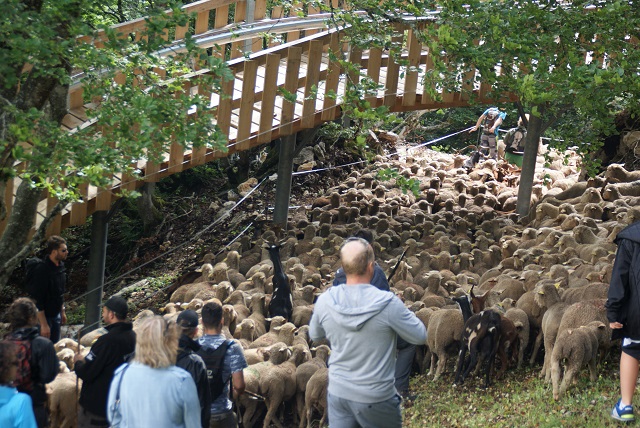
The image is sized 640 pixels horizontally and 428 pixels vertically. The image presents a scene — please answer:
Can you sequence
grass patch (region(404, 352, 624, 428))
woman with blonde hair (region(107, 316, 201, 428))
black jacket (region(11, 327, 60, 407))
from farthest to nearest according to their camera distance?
grass patch (region(404, 352, 624, 428)), black jacket (region(11, 327, 60, 407)), woman with blonde hair (region(107, 316, 201, 428))

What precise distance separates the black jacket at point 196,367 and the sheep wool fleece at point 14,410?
4.46 feet

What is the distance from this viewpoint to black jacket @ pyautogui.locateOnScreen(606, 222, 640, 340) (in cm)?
784

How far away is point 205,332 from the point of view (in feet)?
Result: 26.8

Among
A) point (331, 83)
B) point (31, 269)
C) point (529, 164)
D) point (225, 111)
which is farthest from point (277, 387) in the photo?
point (529, 164)

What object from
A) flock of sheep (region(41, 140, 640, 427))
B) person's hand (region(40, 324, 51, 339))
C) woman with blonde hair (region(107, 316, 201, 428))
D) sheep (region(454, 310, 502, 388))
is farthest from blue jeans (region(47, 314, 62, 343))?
woman with blonde hair (region(107, 316, 201, 428))

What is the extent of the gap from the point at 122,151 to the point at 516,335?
18.5 ft

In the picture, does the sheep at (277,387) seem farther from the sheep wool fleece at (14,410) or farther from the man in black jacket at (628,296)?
the sheep wool fleece at (14,410)

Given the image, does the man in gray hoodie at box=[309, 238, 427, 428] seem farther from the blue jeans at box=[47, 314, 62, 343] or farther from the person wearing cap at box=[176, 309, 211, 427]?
the blue jeans at box=[47, 314, 62, 343]

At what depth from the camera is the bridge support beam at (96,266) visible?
1680 cm

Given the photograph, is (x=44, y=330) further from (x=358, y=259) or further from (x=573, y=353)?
(x=573, y=353)

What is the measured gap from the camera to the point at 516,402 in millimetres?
10422

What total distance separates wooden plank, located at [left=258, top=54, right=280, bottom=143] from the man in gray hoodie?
971cm

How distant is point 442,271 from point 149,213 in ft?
33.2

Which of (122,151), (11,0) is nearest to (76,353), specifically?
(122,151)
